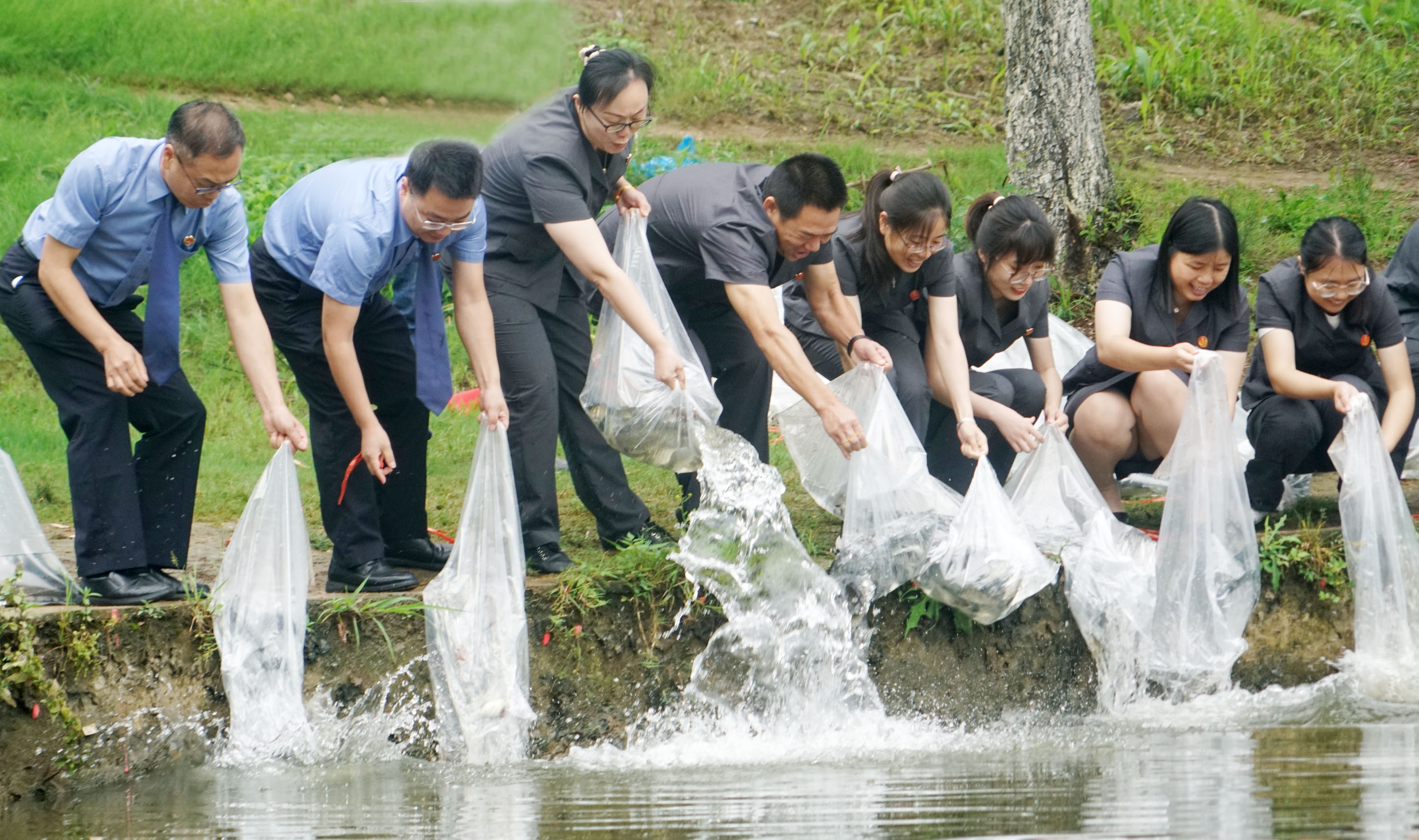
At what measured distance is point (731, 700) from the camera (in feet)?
12.7

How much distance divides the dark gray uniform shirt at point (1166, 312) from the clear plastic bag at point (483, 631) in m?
2.14

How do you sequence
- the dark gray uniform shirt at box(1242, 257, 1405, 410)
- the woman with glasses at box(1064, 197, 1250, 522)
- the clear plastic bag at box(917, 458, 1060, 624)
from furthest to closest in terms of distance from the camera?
the dark gray uniform shirt at box(1242, 257, 1405, 410) < the woman with glasses at box(1064, 197, 1250, 522) < the clear plastic bag at box(917, 458, 1060, 624)

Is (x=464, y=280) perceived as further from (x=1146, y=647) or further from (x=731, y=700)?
(x=1146, y=647)

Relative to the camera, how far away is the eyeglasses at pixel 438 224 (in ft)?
11.2

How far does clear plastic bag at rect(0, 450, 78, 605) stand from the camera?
3.44 m

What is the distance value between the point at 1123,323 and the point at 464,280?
216cm

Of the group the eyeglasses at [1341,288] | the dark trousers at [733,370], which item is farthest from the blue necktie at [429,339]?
the eyeglasses at [1341,288]

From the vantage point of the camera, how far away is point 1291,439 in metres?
4.47

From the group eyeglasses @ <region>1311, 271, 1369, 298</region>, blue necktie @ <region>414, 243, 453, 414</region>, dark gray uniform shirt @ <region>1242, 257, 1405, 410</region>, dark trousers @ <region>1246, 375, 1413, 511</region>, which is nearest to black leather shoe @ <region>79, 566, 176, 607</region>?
blue necktie @ <region>414, 243, 453, 414</region>

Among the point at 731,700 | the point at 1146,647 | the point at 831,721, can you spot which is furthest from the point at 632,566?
the point at 1146,647

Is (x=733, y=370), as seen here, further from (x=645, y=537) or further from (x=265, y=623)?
(x=265, y=623)

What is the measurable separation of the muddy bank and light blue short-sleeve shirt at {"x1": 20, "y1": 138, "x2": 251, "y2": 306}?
2.86 feet

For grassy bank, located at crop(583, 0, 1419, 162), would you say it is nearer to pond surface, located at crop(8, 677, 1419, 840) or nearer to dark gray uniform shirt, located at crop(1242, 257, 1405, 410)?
dark gray uniform shirt, located at crop(1242, 257, 1405, 410)

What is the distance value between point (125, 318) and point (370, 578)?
38.1 inches
